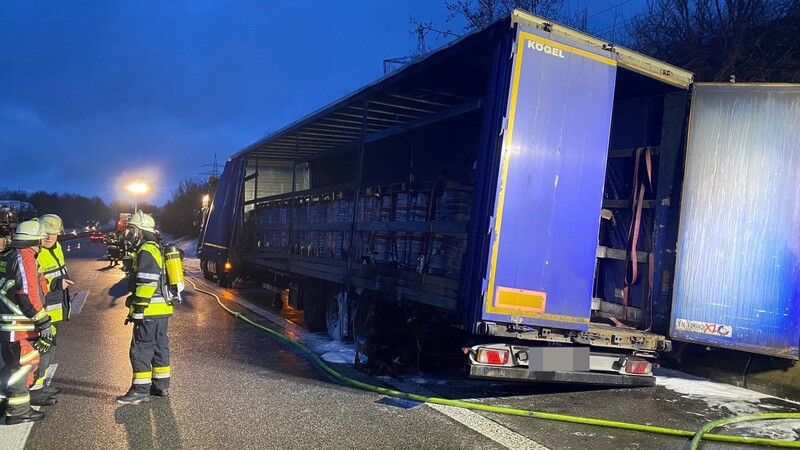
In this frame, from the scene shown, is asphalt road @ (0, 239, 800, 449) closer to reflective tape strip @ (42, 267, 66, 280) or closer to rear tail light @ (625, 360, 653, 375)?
rear tail light @ (625, 360, 653, 375)

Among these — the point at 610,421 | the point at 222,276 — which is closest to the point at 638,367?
the point at 610,421

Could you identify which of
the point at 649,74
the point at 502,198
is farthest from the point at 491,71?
the point at 649,74

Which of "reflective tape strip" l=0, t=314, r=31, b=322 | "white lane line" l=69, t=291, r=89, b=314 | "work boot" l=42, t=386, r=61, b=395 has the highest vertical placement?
"reflective tape strip" l=0, t=314, r=31, b=322

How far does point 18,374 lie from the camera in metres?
4.13

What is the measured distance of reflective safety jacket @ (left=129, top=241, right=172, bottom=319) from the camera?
4.80 m

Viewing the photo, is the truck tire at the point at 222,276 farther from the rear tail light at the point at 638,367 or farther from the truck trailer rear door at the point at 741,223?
the truck trailer rear door at the point at 741,223

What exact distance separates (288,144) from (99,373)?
18.9 ft

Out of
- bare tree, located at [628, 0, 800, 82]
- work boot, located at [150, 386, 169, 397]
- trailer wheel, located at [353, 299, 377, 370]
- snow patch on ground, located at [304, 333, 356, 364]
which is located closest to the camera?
work boot, located at [150, 386, 169, 397]

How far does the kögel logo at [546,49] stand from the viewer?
172 inches

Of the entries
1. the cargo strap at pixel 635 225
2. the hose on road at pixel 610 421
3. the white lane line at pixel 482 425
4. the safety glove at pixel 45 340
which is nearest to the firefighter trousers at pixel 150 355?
the safety glove at pixel 45 340

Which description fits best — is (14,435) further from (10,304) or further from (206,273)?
(206,273)

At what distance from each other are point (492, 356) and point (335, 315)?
11.5 ft

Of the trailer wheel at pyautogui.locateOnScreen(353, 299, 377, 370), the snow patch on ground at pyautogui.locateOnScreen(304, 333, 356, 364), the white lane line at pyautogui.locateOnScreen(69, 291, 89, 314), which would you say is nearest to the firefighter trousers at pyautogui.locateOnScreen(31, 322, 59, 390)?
the snow patch on ground at pyautogui.locateOnScreen(304, 333, 356, 364)

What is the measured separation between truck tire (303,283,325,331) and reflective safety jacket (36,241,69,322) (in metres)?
3.82
